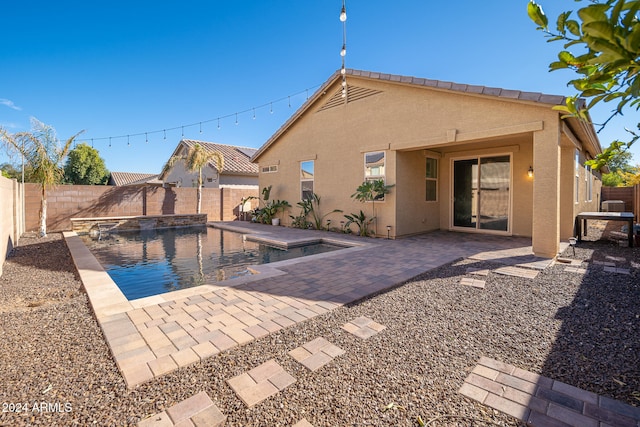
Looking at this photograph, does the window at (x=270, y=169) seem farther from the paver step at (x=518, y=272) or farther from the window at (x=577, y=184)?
the window at (x=577, y=184)

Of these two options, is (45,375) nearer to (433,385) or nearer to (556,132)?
(433,385)

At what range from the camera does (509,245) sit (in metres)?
8.12

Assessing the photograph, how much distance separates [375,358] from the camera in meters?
2.71

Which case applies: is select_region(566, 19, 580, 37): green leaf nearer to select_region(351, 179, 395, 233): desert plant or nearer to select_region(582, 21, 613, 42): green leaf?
select_region(582, 21, 613, 42): green leaf

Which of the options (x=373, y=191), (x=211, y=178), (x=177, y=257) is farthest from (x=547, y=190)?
(x=211, y=178)

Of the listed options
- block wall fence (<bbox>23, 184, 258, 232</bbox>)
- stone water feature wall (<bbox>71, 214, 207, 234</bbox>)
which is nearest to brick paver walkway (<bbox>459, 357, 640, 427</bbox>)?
stone water feature wall (<bbox>71, 214, 207, 234</bbox>)

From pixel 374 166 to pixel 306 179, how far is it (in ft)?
11.3

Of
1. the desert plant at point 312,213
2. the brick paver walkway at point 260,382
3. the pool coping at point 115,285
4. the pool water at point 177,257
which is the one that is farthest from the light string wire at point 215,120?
the brick paver walkway at point 260,382

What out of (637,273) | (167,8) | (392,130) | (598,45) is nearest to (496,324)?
(598,45)

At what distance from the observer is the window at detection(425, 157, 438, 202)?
1075 centimetres

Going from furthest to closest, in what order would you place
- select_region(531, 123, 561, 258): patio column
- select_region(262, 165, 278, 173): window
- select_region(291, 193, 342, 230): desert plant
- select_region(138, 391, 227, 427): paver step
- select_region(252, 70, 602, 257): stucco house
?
select_region(262, 165, 278, 173): window
select_region(291, 193, 342, 230): desert plant
select_region(252, 70, 602, 257): stucco house
select_region(531, 123, 561, 258): patio column
select_region(138, 391, 227, 427): paver step

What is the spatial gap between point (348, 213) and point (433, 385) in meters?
8.73

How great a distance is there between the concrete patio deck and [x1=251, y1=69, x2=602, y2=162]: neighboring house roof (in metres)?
3.31

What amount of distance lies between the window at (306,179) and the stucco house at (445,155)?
4cm
